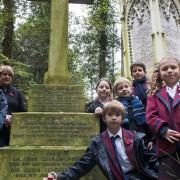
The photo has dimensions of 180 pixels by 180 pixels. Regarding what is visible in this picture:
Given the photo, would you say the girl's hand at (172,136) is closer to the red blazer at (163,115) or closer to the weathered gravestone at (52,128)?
the red blazer at (163,115)

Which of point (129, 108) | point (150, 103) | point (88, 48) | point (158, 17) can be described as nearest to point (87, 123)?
point (129, 108)

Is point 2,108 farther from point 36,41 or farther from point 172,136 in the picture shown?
point 36,41

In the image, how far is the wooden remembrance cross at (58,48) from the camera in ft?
20.0

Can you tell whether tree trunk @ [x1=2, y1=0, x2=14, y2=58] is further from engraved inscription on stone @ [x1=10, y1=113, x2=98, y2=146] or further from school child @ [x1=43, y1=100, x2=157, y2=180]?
school child @ [x1=43, y1=100, x2=157, y2=180]

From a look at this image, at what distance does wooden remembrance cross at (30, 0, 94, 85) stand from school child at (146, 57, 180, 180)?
2692mm

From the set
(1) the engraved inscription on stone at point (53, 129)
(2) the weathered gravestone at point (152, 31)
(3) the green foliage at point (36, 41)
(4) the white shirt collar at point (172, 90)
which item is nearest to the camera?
(4) the white shirt collar at point (172, 90)

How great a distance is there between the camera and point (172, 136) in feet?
10.1

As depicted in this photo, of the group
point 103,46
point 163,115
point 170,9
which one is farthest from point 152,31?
point 163,115

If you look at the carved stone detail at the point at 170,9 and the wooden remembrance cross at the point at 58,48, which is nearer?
the wooden remembrance cross at the point at 58,48

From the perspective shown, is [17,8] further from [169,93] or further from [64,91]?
[169,93]

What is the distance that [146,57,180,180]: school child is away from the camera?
10.4ft

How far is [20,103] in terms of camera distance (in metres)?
5.82

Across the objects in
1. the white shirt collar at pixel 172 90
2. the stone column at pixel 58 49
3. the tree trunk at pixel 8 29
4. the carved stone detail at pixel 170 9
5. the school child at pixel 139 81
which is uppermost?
the carved stone detail at pixel 170 9

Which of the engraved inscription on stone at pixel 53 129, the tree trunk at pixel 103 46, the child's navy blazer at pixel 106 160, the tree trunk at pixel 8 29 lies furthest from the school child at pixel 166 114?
the tree trunk at pixel 103 46
